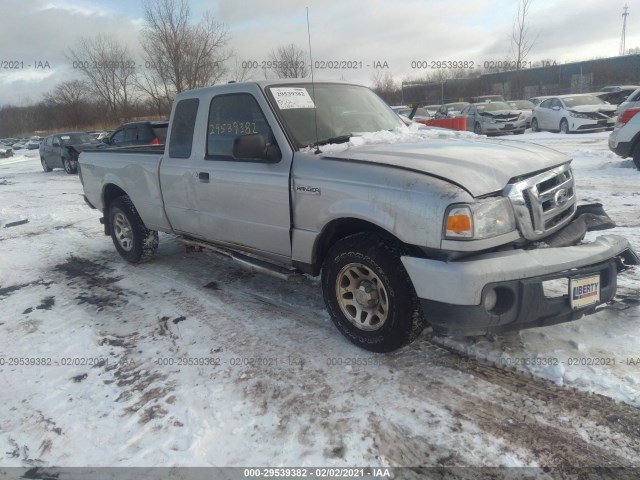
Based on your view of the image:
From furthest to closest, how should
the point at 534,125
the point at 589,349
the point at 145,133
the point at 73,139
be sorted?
1. the point at 534,125
2. the point at 73,139
3. the point at 145,133
4. the point at 589,349

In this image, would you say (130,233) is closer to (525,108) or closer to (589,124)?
(589,124)

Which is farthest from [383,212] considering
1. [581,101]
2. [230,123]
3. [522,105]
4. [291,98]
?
[522,105]

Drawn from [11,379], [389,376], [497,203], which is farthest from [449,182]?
[11,379]

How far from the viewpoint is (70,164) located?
61.2ft

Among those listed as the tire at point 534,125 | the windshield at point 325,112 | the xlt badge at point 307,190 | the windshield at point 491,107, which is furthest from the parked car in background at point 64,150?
the tire at point 534,125

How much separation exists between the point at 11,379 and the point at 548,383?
3.73m

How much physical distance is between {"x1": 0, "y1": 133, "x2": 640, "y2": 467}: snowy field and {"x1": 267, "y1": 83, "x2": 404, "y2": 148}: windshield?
61.7 inches

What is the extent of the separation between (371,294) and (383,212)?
2.05ft

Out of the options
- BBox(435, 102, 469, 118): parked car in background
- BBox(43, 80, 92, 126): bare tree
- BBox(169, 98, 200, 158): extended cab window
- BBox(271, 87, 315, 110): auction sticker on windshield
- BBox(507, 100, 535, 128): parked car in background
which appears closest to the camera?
BBox(271, 87, 315, 110): auction sticker on windshield

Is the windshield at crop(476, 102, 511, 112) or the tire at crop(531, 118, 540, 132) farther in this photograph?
the windshield at crop(476, 102, 511, 112)

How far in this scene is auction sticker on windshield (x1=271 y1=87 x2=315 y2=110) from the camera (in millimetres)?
3916

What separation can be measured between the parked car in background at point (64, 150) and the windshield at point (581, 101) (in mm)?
18523

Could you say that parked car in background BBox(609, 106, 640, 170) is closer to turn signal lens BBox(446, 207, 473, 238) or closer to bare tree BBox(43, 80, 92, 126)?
turn signal lens BBox(446, 207, 473, 238)

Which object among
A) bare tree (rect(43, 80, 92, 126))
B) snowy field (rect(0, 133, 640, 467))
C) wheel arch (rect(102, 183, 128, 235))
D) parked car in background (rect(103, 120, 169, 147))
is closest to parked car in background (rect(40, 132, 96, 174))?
parked car in background (rect(103, 120, 169, 147))
